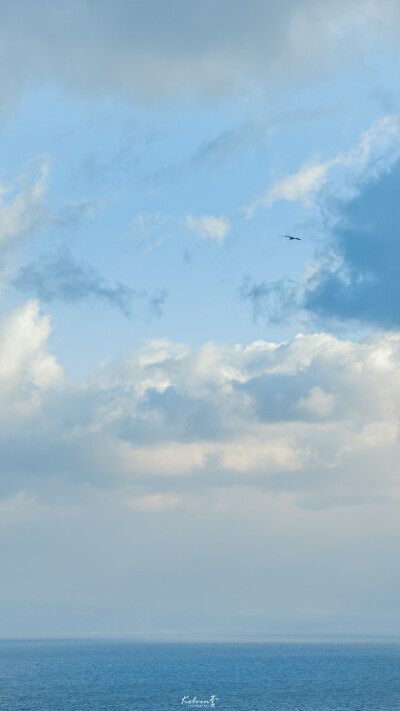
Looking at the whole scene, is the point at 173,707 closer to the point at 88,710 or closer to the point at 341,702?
the point at 88,710

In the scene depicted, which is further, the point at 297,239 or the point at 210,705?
the point at 210,705

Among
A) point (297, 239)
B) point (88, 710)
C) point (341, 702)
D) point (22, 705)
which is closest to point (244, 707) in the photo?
point (341, 702)

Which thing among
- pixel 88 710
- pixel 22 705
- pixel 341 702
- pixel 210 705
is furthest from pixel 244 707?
pixel 22 705

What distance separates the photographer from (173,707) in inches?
7628

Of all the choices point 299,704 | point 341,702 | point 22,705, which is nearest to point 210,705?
point 299,704

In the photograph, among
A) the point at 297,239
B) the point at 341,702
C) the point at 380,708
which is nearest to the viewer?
the point at 297,239

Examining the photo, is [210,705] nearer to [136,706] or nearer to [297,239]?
[136,706]

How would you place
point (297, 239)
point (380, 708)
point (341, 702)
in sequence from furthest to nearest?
point (341, 702)
point (380, 708)
point (297, 239)

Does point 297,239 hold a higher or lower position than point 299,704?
higher

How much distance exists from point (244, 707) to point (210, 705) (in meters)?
10.0

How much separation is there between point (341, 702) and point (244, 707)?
96.1 feet

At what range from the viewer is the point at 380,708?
18525cm

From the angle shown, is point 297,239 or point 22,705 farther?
point 22,705

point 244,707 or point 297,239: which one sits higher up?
point 297,239
